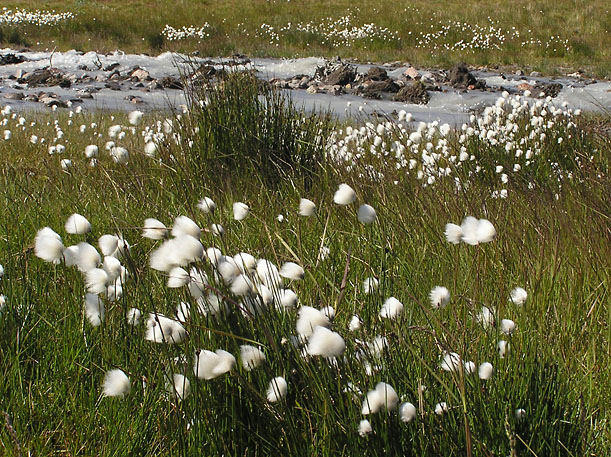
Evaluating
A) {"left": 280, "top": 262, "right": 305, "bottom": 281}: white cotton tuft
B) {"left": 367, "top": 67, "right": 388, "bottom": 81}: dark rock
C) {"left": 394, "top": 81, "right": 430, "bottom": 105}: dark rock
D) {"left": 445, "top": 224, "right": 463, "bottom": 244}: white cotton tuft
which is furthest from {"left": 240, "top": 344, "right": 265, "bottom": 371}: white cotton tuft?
{"left": 367, "top": 67, "right": 388, "bottom": 81}: dark rock

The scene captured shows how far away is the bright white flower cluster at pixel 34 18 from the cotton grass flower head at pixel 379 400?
32107mm

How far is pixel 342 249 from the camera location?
3.06 m

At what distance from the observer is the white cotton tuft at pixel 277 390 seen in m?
1.53

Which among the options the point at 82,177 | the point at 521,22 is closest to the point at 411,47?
the point at 521,22

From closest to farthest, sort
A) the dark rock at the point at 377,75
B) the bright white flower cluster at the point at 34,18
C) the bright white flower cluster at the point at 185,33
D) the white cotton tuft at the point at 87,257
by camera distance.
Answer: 1. the white cotton tuft at the point at 87,257
2. the dark rock at the point at 377,75
3. the bright white flower cluster at the point at 185,33
4. the bright white flower cluster at the point at 34,18

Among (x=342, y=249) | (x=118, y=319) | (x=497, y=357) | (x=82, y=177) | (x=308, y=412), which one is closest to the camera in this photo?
(x=308, y=412)

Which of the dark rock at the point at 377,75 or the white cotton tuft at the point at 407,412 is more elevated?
the white cotton tuft at the point at 407,412

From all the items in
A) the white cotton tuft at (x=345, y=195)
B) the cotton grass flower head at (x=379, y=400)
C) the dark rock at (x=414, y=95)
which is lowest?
the dark rock at (x=414, y=95)

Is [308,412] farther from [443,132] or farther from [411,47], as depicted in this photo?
[411,47]

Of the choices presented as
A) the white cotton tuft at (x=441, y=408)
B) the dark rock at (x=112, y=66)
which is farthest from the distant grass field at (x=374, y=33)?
the white cotton tuft at (x=441, y=408)

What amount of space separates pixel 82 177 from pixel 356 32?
81.6ft

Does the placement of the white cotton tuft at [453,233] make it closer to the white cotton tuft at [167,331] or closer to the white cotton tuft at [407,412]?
the white cotton tuft at [407,412]

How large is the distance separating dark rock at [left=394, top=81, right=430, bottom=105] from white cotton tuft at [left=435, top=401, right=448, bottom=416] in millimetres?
14291


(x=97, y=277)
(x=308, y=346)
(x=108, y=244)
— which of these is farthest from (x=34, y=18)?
(x=308, y=346)
